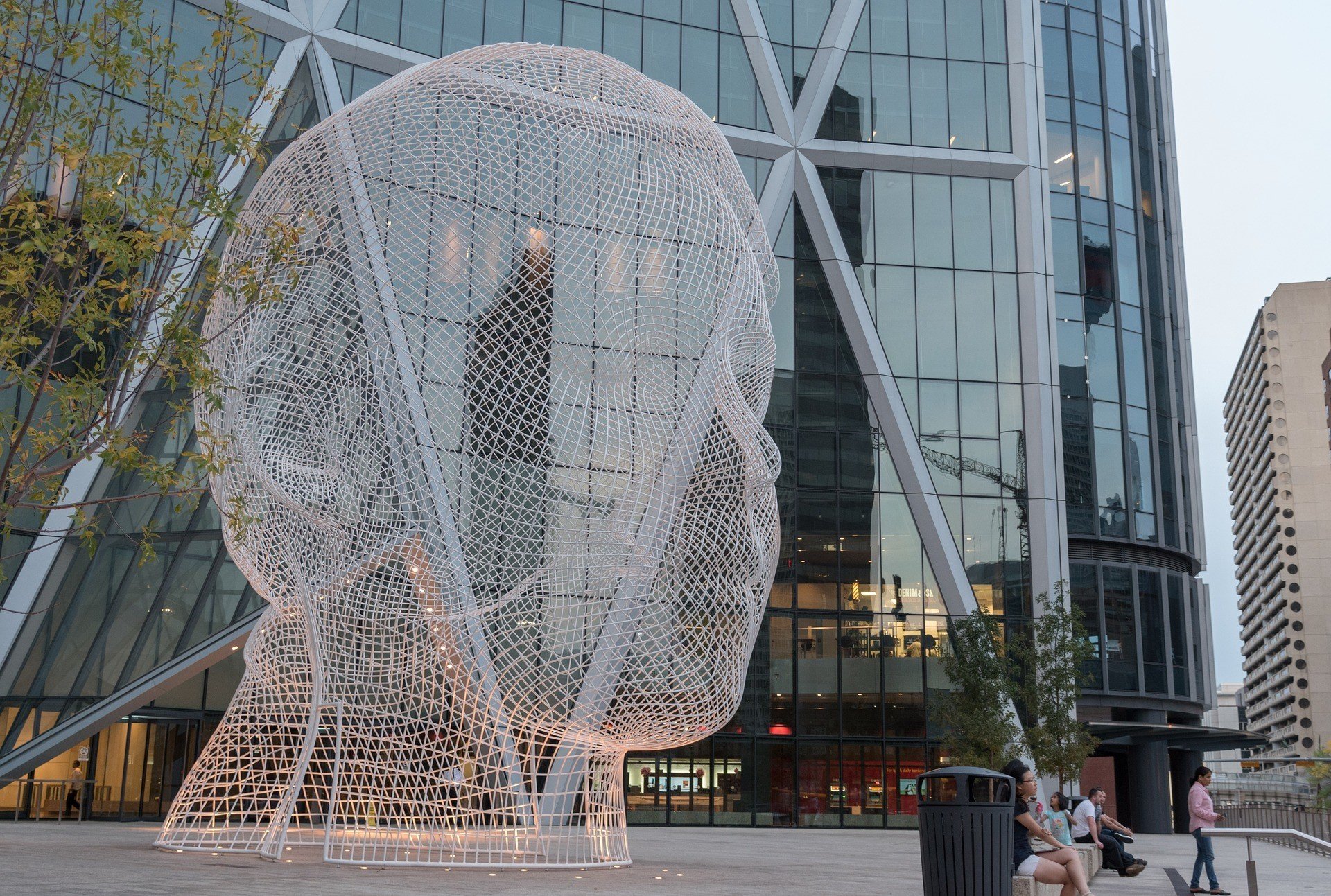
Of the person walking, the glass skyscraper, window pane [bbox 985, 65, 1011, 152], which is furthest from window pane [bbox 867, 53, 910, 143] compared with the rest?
the person walking

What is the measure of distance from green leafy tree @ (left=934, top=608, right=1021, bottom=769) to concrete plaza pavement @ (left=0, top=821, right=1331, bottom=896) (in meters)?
4.20

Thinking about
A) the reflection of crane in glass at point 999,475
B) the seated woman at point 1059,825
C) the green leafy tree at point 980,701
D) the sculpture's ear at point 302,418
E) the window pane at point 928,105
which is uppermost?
the window pane at point 928,105

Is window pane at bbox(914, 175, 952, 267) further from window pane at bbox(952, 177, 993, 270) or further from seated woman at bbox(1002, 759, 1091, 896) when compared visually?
seated woman at bbox(1002, 759, 1091, 896)

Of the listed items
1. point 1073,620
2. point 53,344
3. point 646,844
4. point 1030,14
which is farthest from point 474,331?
point 1030,14

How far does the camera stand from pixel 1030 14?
34.1 m

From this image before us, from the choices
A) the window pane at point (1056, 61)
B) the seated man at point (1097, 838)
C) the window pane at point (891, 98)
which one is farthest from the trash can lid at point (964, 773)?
the window pane at point (1056, 61)

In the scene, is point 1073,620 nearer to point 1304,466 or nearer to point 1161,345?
point 1161,345

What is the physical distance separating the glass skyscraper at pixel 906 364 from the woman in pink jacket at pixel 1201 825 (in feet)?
53.6

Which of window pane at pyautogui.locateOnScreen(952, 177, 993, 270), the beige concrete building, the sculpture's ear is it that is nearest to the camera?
the sculpture's ear

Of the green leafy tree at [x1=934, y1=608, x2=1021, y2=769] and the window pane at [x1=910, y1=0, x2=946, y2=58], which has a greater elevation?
the window pane at [x1=910, y1=0, x2=946, y2=58]

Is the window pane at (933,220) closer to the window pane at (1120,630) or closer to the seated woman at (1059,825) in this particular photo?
the window pane at (1120,630)

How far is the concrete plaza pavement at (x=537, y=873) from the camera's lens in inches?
358

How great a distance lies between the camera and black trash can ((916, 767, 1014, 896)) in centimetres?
738

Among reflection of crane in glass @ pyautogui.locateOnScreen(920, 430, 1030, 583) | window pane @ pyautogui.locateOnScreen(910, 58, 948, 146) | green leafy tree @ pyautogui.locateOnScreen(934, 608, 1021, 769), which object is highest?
window pane @ pyautogui.locateOnScreen(910, 58, 948, 146)
